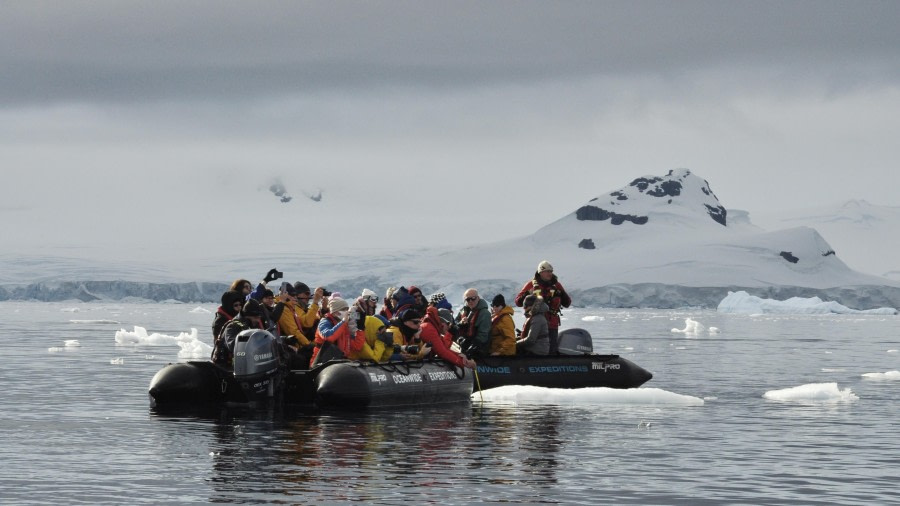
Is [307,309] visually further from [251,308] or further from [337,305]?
[251,308]

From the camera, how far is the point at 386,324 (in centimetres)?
2133

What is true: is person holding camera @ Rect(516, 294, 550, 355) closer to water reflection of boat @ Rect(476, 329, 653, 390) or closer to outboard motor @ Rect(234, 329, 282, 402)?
water reflection of boat @ Rect(476, 329, 653, 390)

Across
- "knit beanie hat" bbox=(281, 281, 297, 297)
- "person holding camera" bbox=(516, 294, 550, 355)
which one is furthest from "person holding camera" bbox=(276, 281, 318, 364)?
"person holding camera" bbox=(516, 294, 550, 355)

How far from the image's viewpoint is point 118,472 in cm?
1305

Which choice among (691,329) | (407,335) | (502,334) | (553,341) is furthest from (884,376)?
(691,329)

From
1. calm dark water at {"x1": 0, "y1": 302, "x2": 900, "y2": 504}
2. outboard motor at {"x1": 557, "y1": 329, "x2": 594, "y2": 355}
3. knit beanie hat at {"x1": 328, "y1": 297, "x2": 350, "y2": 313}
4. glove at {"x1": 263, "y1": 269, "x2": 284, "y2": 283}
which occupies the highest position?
glove at {"x1": 263, "y1": 269, "x2": 284, "y2": 283}

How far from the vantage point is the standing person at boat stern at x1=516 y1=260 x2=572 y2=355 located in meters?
23.2

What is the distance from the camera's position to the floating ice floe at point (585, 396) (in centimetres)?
2178

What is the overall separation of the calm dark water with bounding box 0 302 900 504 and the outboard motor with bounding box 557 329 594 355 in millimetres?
2338

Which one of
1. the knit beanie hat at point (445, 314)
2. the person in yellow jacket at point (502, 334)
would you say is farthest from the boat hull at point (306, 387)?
the person in yellow jacket at point (502, 334)

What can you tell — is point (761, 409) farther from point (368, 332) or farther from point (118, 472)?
point (118, 472)

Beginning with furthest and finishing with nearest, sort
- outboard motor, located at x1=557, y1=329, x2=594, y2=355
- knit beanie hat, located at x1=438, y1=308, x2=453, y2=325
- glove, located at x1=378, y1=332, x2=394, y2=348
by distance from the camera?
1. outboard motor, located at x1=557, y1=329, x2=594, y2=355
2. knit beanie hat, located at x1=438, y1=308, x2=453, y2=325
3. glove, located at x1=378, y1=332, x2=394, y2=348

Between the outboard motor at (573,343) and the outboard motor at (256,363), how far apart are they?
279 inches

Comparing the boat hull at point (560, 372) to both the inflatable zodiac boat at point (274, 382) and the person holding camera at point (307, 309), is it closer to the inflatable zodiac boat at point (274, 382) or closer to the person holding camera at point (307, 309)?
the inflatable zodiac boat at point (274, 382)
